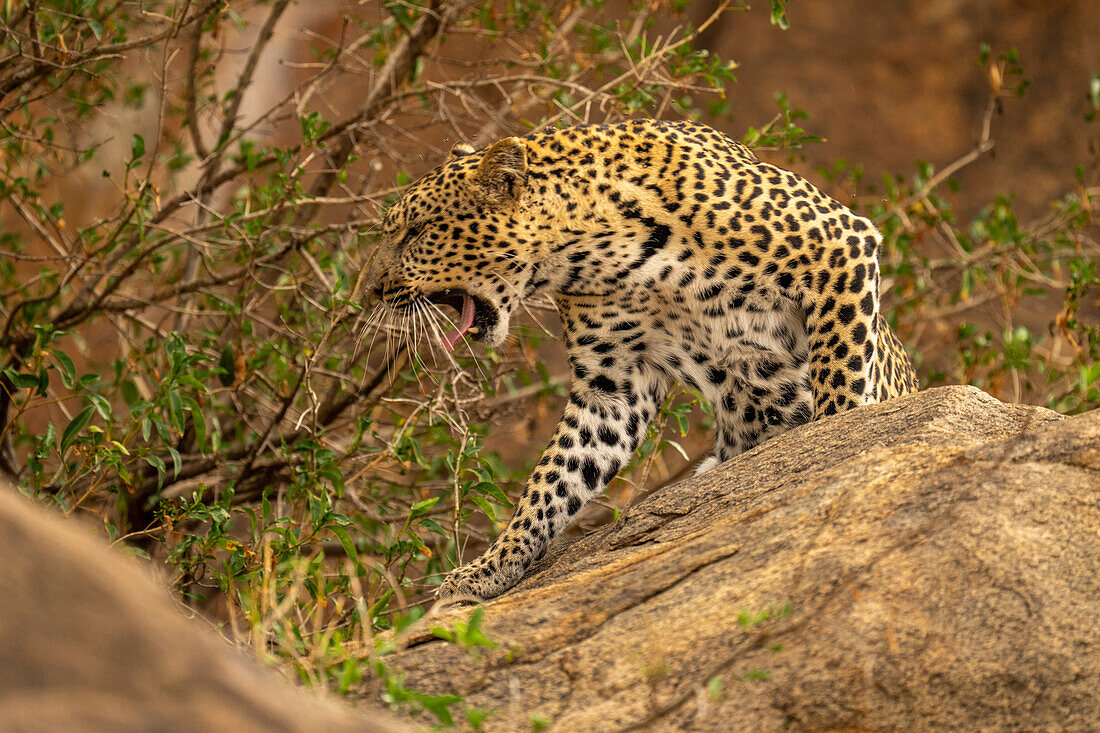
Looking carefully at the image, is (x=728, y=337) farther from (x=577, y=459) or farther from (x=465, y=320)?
(x=465, y=320)

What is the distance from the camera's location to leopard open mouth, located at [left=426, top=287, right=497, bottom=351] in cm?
559

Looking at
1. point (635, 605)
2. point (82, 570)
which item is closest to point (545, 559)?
point (635, 605)

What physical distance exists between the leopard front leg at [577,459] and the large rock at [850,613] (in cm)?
111

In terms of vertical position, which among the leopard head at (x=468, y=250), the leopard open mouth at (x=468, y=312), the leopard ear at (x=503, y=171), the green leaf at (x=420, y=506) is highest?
the leopard ear at (x=503, y=171)

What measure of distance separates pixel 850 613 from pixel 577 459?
2428mm

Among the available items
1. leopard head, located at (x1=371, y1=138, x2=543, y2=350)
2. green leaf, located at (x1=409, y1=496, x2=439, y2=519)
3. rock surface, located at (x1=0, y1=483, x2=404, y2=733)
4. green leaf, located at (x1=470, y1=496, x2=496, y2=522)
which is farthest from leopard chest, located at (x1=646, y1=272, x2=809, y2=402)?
rock surface, located at (x1=0, y1=483, x2=404, y2=733)

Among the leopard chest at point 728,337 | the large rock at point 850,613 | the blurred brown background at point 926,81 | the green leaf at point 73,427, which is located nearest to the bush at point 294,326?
the green leaf at point 73,427

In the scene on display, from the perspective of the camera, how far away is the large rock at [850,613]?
3.12 meters

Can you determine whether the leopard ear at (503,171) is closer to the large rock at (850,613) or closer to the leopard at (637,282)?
the leopard at (637,282)

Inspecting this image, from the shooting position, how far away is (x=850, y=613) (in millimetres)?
3277

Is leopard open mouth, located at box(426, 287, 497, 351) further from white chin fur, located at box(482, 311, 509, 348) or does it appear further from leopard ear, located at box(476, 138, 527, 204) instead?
leopard ear, located at box(476, 138, 527, 204)

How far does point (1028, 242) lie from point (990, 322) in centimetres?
416

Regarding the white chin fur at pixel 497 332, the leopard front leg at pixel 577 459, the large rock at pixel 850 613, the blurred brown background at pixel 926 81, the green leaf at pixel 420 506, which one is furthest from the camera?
the blurred brown background at pixel 926 81

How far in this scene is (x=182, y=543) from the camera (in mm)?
5297
